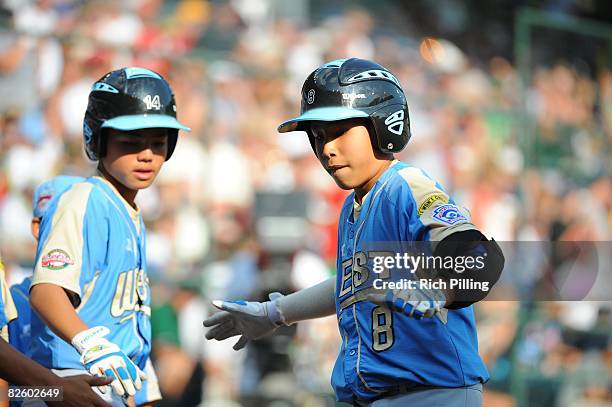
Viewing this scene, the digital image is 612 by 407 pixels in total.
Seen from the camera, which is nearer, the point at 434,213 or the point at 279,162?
the point at 434,213

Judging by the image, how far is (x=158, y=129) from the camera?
4.80 m

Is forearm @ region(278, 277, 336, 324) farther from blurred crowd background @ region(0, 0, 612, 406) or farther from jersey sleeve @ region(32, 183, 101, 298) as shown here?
blurred crowd background @ region(0, 0, 612, 406)

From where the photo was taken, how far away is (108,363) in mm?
3900

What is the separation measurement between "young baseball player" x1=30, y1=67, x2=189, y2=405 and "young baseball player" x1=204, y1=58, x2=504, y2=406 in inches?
31.4

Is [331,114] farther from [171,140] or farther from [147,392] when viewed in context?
[147,392]

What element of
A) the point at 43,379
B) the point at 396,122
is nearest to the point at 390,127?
the point at 396,122

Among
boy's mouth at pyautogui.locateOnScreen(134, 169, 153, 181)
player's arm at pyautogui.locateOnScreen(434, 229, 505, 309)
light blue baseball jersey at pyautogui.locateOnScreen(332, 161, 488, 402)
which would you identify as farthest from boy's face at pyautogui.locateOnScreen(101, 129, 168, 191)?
player's arm at pyautogui.locateOnScreen(434, 229, 505, 309)

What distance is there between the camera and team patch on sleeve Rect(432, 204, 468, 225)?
3.64 m

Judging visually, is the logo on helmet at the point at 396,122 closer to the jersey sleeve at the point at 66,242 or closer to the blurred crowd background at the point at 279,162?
the jersey sleeve at the point at 66,242

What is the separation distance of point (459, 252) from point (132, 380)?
53.8 inches

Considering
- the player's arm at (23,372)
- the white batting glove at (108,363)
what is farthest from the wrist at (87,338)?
the player's arm at (23,372)

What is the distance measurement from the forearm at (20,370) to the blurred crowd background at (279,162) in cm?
388

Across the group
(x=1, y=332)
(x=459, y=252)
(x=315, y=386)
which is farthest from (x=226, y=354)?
(x=459, y=252)

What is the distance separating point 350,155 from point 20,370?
5.03ft
